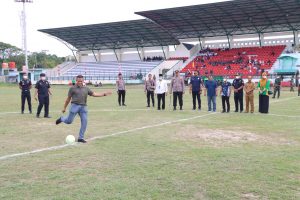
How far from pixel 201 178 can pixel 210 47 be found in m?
55.6

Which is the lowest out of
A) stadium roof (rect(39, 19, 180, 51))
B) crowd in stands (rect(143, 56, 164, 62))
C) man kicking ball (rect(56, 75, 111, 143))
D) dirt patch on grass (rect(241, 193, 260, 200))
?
dirt patch on grass (rect(241, 193, 260, 200))

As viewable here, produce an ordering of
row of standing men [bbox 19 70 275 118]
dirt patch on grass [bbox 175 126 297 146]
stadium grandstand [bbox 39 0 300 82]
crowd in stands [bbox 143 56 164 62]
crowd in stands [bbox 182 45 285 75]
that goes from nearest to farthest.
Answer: dirt patch on grass [bbox 175 126 297 146] → row of standing men [bbox 19 70 275 118] → stadium grandstand [bbox 39 0 300 82] → crowd in stands [bbox 182 45 285 75] → crowd in stands [bbox 143 56 164 62]

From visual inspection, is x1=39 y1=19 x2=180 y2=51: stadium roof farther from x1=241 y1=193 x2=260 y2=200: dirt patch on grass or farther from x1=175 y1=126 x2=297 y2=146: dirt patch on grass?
x1=241 y1=193 x2=260 y2=200: dirt patch on grass

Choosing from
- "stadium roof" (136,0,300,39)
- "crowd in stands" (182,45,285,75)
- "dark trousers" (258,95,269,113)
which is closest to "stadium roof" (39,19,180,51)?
"stadium roof" (136,0,300,39)

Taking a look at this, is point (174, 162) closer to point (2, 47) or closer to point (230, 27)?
point (230, 27)

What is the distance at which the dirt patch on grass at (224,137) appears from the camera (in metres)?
9.28

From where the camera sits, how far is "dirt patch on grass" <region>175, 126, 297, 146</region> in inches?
365

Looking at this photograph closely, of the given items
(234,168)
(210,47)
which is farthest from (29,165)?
(210,47)

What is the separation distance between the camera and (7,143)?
916 centimetres

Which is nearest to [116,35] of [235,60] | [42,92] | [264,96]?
[235,60]

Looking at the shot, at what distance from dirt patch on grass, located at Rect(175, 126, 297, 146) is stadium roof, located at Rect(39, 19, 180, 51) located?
47327mm

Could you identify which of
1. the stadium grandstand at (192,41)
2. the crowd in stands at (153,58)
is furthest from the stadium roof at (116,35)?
the crowd in stands at (153,58)

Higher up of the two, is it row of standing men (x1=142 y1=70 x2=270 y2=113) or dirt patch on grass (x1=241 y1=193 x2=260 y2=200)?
row of standing men (x1=142 y1=70 x2=270 y2=113)

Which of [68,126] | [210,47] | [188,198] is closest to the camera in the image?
[188,198]
